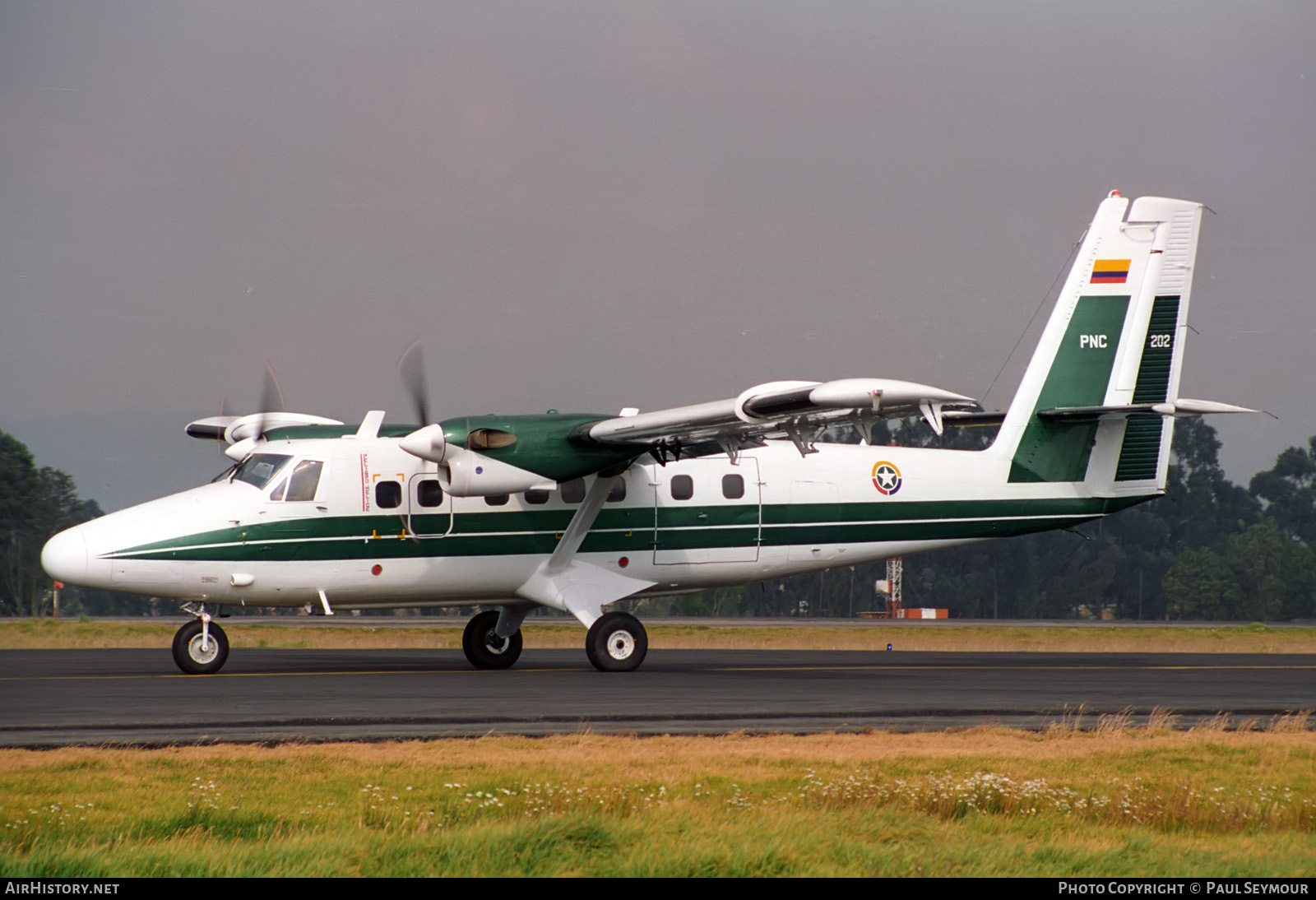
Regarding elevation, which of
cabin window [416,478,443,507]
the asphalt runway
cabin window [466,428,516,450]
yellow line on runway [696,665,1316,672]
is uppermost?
cabin window [466,428,516,450]

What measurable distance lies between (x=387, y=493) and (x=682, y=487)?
4816 millimetres

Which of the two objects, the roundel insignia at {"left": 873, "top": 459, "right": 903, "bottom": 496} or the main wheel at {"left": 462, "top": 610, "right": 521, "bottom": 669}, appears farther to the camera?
the roundel insignia at {"left": 873, "top": 459, "right": 903, "bottom": 496}

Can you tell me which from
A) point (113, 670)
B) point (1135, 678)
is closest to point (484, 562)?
point (113, 670)

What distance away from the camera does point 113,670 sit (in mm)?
19703

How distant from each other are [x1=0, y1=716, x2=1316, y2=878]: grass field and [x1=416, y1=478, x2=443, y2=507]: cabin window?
27.3 ft

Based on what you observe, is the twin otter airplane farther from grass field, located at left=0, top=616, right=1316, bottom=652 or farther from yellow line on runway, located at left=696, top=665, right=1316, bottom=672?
grass field, located at left=0, top=616, right=1316, bottom=652

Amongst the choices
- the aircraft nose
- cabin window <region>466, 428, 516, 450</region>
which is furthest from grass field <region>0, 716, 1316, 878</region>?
the aircraft nose

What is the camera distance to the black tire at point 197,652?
18.5 metres

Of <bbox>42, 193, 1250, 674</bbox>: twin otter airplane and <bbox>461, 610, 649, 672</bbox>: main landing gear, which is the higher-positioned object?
<bbox>42, 193, 1250, 674</bbox>: twin otter airplane

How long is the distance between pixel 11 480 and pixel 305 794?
64.4 meters

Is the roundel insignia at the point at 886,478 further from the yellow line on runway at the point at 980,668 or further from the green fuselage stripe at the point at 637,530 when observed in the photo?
the yellow line on runway at the point at 980,668

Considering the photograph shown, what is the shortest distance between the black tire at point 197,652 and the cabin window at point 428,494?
3.42 metres

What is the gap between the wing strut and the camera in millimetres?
20203
